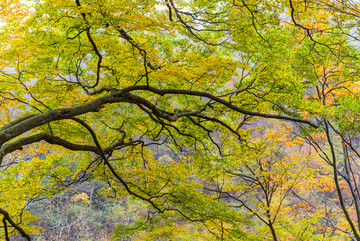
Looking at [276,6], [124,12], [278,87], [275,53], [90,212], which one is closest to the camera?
[124,12]

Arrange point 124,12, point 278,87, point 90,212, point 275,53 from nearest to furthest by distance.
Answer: point 124,12
point 275,53
point 278,87
point 90,212

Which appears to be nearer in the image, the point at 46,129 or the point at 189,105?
the point at 46,129

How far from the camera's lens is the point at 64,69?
420 cm

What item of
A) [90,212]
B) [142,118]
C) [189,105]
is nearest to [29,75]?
[142,118]

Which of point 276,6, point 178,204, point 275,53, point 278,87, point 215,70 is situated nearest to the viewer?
point 276,6

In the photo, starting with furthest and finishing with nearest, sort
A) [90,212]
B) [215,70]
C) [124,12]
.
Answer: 1. [90,212]
2. [215,70]
3. [124,12]

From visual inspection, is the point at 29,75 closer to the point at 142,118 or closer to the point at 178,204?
the point at 142,118

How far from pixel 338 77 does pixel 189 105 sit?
3.20 metres

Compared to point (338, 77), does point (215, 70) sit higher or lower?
lower

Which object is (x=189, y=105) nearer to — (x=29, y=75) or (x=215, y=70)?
(x=215, y=70)

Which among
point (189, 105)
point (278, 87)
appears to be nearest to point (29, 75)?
point (189, 105)

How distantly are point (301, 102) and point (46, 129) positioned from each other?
4269mm

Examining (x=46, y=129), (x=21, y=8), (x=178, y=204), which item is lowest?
(x=178, y=204)

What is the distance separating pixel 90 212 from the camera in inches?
557
